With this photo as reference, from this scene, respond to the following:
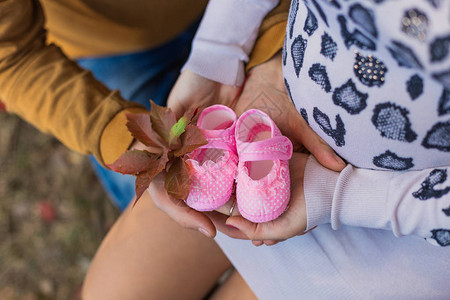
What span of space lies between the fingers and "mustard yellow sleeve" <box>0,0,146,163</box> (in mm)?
147

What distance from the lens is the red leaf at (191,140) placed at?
0.70 meters

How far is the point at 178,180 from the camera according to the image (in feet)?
2.37

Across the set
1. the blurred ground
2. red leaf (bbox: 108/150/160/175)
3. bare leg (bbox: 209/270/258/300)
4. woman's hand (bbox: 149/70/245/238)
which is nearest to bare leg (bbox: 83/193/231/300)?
bare leg (bbox: 209/270/258/300)

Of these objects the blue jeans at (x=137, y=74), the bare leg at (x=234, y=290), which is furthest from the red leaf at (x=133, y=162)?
the blue jeans at (x=137, y=74)

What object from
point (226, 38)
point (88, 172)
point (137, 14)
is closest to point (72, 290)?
point (88, 172)

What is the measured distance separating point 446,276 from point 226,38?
0.65 metres

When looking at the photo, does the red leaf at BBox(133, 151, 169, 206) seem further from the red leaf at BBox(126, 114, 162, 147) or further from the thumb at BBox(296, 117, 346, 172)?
the thumb at BBox(296, 117, 346, 172)

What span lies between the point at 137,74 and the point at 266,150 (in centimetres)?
72

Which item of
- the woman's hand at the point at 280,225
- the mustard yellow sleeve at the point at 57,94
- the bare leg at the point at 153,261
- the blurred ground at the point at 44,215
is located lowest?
the blurred ground at the point at 44,215

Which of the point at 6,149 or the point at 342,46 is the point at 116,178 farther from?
the point at 342,46

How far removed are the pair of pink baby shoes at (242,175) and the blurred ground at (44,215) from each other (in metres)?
0.99

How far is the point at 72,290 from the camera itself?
1534 millimetres

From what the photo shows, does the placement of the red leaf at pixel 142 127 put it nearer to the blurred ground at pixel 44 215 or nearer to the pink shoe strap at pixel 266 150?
the pink shoe strap at pixel 266 150

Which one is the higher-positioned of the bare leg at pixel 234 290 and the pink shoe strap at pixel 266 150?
the pink shoe strap at pixel 266 150
